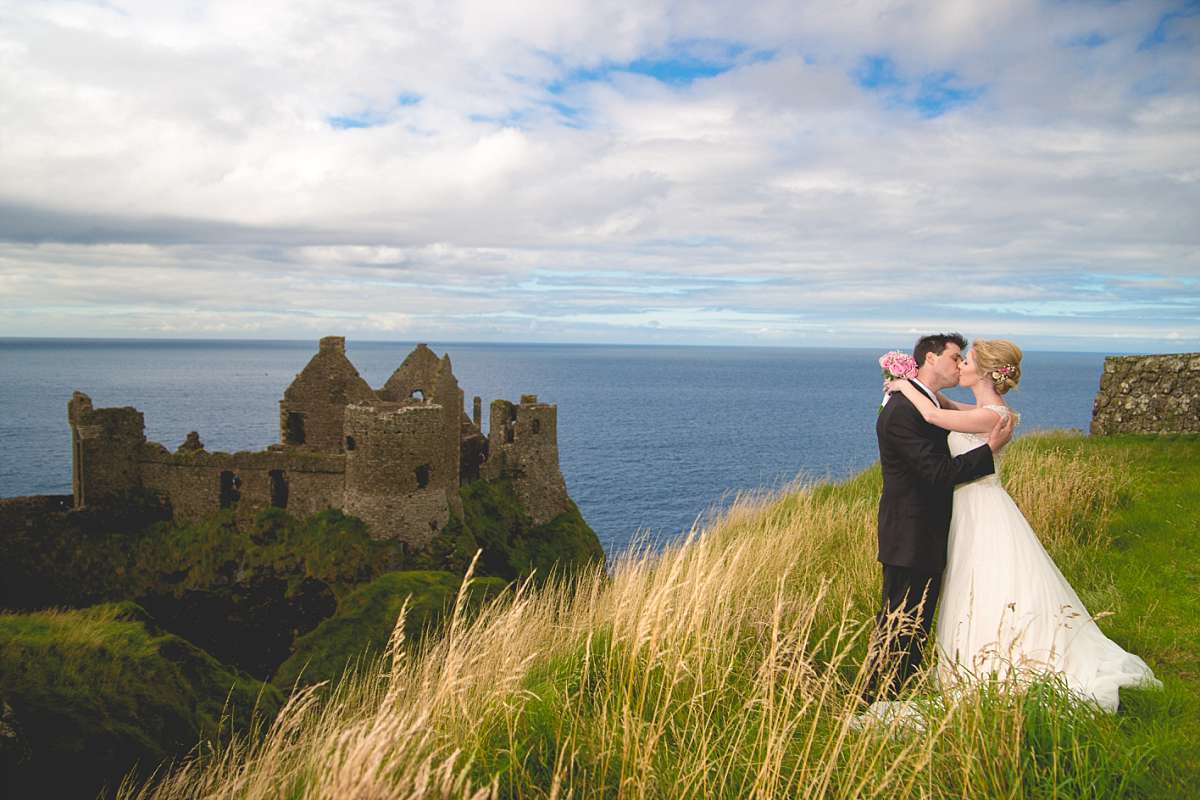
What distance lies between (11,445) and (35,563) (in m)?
72.7

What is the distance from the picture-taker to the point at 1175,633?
6633 millimetres

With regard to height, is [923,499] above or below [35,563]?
above

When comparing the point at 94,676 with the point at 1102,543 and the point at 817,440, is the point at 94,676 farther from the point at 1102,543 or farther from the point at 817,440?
the point at 817,440

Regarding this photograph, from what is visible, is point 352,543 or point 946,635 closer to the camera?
point 946,635

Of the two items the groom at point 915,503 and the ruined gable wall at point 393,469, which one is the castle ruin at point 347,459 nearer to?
the ruined gable wall at point 393,469

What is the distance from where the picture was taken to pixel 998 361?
6426mm

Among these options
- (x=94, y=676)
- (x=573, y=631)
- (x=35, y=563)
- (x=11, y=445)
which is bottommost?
(x=11, y=445)

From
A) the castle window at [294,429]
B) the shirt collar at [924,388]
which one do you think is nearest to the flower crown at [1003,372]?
the shirt collar at [924,388]

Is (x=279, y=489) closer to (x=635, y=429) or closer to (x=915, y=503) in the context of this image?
(x=915, y=503)

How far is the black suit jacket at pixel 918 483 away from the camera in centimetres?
592

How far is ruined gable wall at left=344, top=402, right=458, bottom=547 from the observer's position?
71.3 ft

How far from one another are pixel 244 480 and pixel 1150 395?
23.7 m

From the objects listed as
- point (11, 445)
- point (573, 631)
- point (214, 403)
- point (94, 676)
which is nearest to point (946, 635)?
point (573, 631)

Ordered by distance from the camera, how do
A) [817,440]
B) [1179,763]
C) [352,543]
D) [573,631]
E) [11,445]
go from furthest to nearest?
[817,440]
[11,445]
[352,543]
[573,631]
[1179,763]
